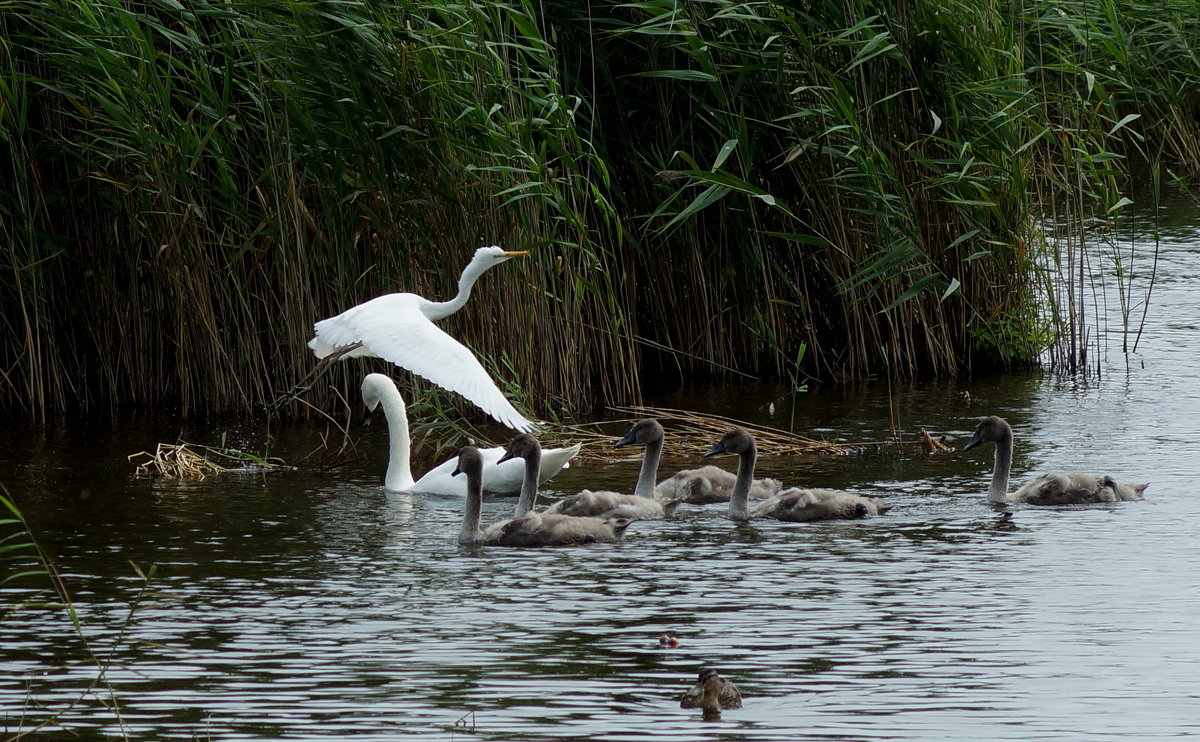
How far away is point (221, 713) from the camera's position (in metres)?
5.66

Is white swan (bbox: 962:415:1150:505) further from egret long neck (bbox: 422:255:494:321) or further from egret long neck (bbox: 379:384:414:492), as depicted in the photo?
egret long neck (bbox: 379:384:414:492)

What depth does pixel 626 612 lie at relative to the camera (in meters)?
7.07

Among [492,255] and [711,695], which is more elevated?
[492,255]

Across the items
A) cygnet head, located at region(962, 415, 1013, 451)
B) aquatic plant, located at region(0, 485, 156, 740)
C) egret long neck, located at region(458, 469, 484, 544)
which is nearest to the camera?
aquatic plant, located at region(0, 485, 156, 740)

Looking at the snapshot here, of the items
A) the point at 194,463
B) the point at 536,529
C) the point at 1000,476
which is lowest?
the point at 536,529

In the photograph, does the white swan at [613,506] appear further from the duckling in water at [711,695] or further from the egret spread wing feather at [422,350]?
the duckling in water at [711,695]

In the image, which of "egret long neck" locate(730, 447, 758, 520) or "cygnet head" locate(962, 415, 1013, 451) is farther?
"cygnet head" locate(962, 415, 1013, 451)

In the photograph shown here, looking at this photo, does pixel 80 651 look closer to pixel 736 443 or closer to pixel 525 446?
pixel 525 446

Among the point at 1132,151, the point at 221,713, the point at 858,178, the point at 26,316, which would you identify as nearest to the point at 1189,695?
the point at 221,713

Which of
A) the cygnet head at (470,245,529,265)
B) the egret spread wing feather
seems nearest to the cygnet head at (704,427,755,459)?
the egret spread wing feather

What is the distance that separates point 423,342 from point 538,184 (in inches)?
65.3

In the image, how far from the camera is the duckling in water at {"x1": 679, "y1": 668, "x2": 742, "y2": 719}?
18.2 feet

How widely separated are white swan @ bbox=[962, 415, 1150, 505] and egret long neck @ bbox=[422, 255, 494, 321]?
3185 mm

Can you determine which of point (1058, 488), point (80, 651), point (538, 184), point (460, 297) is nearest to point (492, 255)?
point (460, 297)
